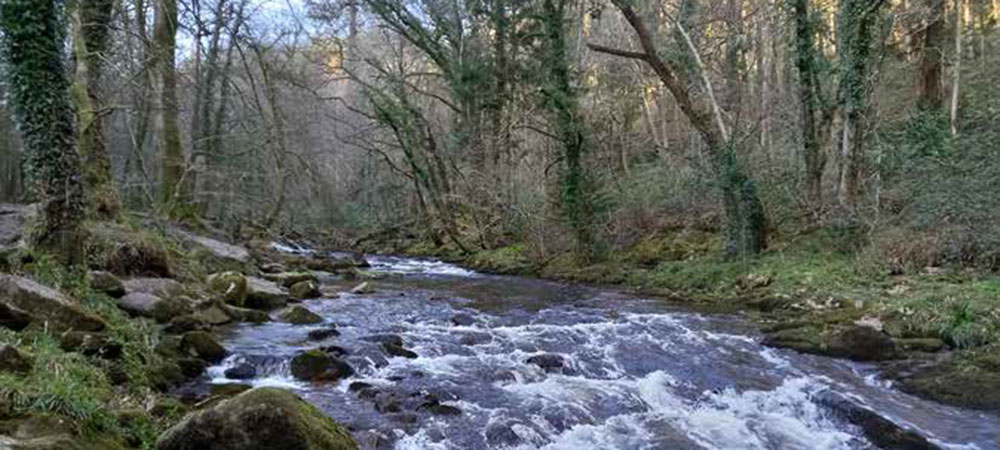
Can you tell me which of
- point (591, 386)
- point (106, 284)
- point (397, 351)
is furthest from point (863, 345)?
point (106, 284)

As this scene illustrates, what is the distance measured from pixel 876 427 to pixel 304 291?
11.0m

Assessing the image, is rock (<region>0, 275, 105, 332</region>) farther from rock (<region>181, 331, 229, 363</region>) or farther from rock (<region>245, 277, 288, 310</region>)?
rock (<region>245, 277, 288, 310</region>)

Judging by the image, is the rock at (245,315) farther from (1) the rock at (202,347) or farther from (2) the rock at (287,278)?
(2) the rock at (287,278)

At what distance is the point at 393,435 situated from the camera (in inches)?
245

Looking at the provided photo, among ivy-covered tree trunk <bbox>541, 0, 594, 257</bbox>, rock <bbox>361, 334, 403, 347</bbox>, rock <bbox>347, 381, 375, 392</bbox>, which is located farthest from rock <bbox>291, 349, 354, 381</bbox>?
ivy-covered tree trunk <bbox>541, 0, 594, 257</bbox>

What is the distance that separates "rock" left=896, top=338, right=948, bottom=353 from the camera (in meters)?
9.25

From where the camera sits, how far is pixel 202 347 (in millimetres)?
8148

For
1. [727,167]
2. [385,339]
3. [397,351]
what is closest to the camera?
[397,351]

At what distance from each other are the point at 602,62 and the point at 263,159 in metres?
13.3

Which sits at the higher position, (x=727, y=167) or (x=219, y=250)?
(x=727, y=167)

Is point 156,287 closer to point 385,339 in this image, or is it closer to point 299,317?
point 299,317

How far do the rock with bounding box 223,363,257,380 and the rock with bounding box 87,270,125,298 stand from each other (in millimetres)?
2637

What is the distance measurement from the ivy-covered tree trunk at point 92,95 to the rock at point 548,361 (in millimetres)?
7322

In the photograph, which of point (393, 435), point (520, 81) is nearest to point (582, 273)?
point (520, 81)
